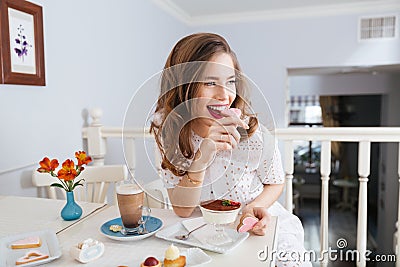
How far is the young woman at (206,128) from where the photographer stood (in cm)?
75

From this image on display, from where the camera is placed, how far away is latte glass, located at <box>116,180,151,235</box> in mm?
933

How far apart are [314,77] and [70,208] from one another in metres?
4.63

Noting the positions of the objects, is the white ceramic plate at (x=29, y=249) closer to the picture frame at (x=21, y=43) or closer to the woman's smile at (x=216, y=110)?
the woman's smile at (x=216, y=110)

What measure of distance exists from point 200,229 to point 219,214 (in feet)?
0.43

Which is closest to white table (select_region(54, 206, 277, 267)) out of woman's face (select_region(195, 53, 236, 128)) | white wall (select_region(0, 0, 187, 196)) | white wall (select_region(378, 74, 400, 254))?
woman's face (select_region(195, 53, 236, 128))

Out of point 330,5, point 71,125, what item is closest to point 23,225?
point 71,125

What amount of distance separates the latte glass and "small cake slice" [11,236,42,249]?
0.20m

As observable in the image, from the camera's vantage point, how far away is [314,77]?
5.11m

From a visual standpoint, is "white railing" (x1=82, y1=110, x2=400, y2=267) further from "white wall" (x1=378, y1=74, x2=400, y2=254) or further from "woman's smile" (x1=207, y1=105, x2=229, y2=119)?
"white wall" (x1=378, y1=74, x2=400, y2=254)

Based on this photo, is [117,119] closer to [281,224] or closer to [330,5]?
[281,224]

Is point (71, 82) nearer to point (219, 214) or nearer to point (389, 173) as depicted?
point (219, 214)

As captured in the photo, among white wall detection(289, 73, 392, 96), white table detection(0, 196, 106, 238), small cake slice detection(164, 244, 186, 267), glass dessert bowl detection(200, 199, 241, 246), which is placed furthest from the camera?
white wall detection(289, 73, 392, 96)

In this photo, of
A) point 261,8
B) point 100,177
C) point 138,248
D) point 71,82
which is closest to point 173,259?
point 138,248

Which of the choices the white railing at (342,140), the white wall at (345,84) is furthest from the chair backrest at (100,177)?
the white wall at (345,84)
